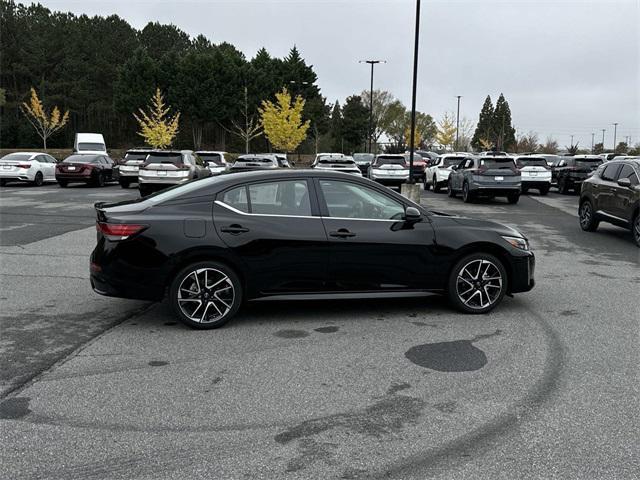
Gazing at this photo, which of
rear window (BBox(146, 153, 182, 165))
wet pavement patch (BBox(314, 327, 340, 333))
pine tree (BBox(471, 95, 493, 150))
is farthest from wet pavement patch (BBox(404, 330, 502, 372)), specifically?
pine tree (BBox(471, 95, 493, 150))

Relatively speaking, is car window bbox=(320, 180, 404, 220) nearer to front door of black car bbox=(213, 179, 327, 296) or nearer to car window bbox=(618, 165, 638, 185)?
front door of black car bbox=(213, 179, 327, 296)

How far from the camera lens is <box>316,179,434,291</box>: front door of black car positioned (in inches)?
245

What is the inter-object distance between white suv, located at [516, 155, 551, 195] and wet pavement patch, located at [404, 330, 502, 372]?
21.9 m

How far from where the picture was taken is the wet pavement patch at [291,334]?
5.77m

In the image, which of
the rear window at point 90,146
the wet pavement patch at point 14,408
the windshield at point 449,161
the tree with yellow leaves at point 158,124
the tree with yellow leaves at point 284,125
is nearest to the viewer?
the wet pavement patch at point 14,408

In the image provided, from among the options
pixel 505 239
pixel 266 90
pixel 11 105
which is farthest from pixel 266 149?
pixel 505 239

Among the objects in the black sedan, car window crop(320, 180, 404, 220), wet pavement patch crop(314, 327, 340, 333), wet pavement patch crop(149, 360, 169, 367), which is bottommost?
wet pavement patch crop(149, 360, 169, 367)

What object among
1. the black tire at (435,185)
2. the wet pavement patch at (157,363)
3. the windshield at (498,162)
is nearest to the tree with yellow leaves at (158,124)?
the black tire at (435,185)

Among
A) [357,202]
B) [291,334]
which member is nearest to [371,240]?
[357,202]

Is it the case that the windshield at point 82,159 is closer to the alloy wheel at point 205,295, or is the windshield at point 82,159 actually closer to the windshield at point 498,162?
the windshield at point 498,162

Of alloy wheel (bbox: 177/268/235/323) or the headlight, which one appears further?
the headlight

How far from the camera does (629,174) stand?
12633 millimetres

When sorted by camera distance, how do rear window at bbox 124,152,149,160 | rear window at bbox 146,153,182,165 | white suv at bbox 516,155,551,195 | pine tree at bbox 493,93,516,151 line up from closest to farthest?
rear window at bbox 146,153,182,165 → rear window at bbox 124,152,149,160 → white suv at bbox 516,155,551,195 → pine tree at bbox 493,93,516,151

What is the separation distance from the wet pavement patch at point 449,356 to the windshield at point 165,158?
16952 millimetres
